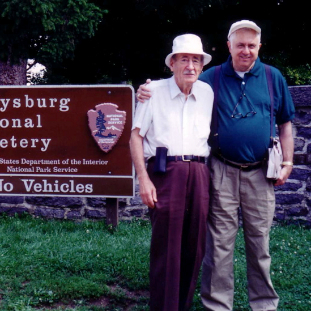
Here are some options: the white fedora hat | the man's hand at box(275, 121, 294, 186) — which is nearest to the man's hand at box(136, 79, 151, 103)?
the white fedora hat

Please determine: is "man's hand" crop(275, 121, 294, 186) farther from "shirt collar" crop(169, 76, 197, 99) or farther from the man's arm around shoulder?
the man's arm around shoulder

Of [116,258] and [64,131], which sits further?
[64,131]

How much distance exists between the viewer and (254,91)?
9.80 ft

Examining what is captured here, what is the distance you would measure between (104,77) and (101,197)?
427 cm

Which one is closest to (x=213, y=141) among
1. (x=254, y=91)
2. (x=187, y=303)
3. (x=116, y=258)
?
(x=254, y=91)

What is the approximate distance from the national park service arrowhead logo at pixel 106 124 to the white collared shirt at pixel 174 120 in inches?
79.8

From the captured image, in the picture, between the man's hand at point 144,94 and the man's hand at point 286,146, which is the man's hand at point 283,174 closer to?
the man's hand at point 286,146

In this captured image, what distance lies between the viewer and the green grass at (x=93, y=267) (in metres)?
3.54

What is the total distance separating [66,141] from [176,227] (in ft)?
8.22

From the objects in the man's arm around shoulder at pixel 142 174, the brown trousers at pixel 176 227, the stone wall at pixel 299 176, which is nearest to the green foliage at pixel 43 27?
the stone wall at pixel 299 176

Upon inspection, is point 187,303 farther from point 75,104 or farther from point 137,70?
point 137,70

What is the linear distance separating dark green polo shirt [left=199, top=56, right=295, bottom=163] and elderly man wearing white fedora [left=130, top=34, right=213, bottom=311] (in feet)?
0.42

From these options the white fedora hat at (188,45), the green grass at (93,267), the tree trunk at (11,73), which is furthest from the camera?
the tree trunk at (11,73)

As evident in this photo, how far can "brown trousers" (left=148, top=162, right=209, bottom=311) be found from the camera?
9.31ft
